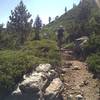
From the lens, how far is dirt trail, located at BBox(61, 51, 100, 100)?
62.7 ft

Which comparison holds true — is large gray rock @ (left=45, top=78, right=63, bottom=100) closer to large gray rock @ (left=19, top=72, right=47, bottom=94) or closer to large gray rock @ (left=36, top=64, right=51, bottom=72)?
large gray rock @ (left=19, top=72, right=47, bottom=94)

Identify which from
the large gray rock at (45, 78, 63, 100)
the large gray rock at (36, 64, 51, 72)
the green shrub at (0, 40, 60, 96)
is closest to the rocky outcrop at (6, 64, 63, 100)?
the large gray rock at (45, 78, 63, 100)

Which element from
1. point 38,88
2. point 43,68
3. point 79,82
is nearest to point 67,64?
point 79,82

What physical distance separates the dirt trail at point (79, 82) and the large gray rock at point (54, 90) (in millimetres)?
640

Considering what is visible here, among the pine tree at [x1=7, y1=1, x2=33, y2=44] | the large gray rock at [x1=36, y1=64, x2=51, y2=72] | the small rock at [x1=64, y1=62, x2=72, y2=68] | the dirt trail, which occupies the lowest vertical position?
the dirt trail

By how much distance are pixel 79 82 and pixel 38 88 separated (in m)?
4.07

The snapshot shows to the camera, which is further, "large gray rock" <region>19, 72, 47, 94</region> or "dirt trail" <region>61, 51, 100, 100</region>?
"dirt trail" <region>61, 51, 100, 100</region>

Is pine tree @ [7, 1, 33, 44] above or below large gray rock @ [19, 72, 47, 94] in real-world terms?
above

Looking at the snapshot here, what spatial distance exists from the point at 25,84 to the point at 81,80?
490 centimetres

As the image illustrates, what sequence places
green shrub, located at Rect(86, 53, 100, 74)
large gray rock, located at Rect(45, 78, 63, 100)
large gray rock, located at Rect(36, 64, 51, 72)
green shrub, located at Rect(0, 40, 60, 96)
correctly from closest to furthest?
large gray rock, located at Rect(45, 78, 63, 100) → green shrub, located at Rect(0, 40, 60, 96) → large gray rock, located at Rect(36, 64, 51, 72) → green shrub, located at Rect(86, 53, 100, 74)

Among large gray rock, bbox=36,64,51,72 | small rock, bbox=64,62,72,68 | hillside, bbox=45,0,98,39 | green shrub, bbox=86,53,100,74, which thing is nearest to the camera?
large gray rock, bbox=36,64,51,72

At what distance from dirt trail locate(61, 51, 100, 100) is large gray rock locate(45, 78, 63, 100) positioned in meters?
0.64

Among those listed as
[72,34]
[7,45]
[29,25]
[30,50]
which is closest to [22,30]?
[29,25]

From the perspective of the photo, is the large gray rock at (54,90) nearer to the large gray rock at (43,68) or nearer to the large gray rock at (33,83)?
the large gray rock at (33,83)
